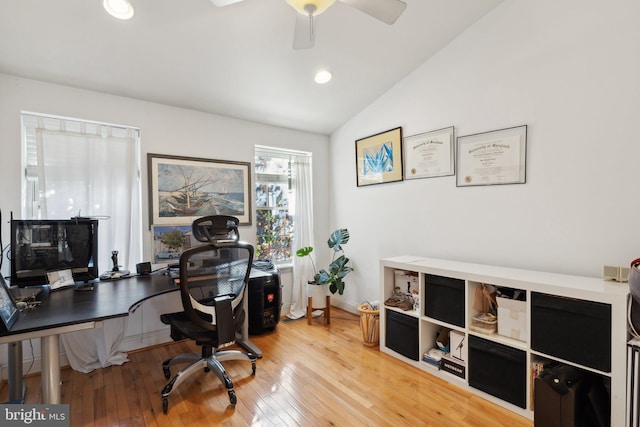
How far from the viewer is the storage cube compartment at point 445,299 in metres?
2.23

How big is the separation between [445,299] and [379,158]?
66.2 inches

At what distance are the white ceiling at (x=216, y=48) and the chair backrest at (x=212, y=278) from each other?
156cm

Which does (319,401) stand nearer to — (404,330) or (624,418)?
(404,330)

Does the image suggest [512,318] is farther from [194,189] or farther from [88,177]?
[88,177]

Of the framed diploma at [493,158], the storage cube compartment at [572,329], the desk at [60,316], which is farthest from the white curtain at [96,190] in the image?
the storage cube compartment at [572,329]

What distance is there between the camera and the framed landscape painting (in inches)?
114

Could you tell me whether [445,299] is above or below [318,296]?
above

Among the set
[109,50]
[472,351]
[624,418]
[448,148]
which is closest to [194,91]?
[109,50]

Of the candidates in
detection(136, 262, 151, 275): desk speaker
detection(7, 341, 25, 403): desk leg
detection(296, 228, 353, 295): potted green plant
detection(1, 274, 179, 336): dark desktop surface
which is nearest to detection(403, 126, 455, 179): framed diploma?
detection(296, 228, 353, 295): potted green plant

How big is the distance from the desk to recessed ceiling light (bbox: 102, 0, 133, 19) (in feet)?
5.94

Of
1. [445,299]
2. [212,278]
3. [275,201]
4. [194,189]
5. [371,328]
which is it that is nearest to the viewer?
[212,278]

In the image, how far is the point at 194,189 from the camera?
10.2ft

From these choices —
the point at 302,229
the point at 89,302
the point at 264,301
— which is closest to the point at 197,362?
the point at 89,302

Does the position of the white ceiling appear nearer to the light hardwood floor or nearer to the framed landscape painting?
the framed landscape painting
